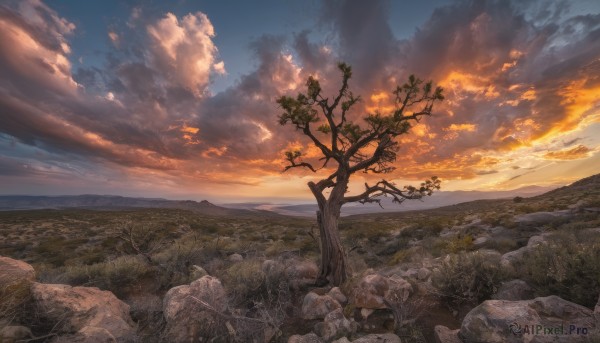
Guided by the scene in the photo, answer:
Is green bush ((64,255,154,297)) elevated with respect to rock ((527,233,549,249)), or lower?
lower

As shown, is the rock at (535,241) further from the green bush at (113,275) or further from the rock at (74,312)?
the green bush at (113,275)

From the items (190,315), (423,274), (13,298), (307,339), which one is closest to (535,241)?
(423,274)

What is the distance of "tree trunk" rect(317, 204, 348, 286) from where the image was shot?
29.7 feet

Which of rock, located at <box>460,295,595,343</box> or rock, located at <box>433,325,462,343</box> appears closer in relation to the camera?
rock, located at <box>460,295,595,343</box>

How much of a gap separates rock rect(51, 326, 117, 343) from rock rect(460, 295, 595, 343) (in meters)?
6.55

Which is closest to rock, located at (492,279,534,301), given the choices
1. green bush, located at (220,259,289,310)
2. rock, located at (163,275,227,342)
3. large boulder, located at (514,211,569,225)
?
green bush, located at (220,259,289,310)

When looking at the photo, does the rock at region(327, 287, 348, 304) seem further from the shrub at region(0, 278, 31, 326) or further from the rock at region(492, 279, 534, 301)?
the shrub at region(0, 278, 31, 326)

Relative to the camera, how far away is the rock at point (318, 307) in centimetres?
642

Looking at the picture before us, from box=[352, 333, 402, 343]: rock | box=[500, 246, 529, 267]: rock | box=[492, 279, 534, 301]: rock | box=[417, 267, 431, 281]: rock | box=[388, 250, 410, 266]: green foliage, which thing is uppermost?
box=[500, 246, 529, 267]: rock

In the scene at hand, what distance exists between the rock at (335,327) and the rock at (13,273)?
6876 mm

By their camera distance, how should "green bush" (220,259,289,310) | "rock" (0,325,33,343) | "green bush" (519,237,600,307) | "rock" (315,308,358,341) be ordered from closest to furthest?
"green bush" (519,237,600,307) < "rock" (0,325,33,343) < "rock" (315,308,358,341) < "green bush" (220,259,289,310)

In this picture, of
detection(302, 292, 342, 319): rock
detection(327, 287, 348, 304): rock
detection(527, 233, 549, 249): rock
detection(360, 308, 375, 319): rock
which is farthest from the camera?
detection(527, 233, 549, 249): rock

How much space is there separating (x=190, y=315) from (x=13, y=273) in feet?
14.2

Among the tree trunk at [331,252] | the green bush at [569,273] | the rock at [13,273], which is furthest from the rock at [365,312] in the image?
the rock at [13,273]
